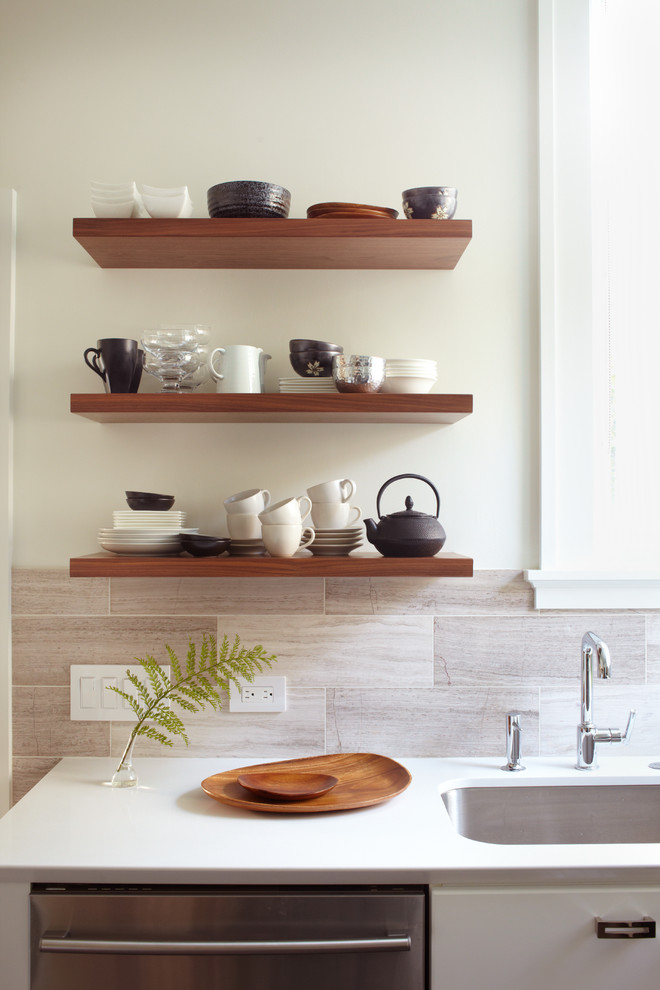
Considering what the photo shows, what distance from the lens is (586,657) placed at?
1761 mm

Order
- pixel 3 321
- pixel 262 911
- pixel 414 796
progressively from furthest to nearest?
pixel 3 321 → pixel 414 796 → pixel 262 911

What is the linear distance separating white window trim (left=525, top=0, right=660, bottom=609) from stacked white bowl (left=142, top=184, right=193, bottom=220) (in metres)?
0.82

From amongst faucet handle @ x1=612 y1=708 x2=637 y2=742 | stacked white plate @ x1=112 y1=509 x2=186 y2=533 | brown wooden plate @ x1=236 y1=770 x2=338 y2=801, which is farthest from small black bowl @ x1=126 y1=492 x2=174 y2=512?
faucet handle @ x1=612 y1=708 x2=637 y2=742

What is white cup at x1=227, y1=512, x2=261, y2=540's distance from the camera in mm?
1718

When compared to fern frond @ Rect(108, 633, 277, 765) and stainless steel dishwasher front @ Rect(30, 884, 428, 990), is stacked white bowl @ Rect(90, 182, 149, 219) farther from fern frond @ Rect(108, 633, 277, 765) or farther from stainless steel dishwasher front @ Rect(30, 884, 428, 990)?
stainless steel dishwasher front @ Rect(30, 884, 428, 990)

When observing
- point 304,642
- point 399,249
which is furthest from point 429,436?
point 304,642

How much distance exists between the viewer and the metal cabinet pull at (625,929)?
133 cm

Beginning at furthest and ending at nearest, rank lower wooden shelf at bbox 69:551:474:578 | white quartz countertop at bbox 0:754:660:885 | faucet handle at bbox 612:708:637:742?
faucet handle at bbox 612:708:637:742
lower wooden shelf at bbox 69:551:474:578
white quartz countertop at bbox 0:754:660:885

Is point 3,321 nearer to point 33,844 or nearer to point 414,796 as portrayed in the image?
point 33,844

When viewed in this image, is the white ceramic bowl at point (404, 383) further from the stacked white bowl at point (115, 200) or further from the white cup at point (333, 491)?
the stacked white bowl at point (115, 200)

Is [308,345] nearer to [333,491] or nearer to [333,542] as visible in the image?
[333,491]

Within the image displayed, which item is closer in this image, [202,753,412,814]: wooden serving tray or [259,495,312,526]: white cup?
[202,753,412,814]: wooden serving tray

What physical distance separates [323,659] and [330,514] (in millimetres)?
385

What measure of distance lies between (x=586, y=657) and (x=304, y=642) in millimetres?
631
